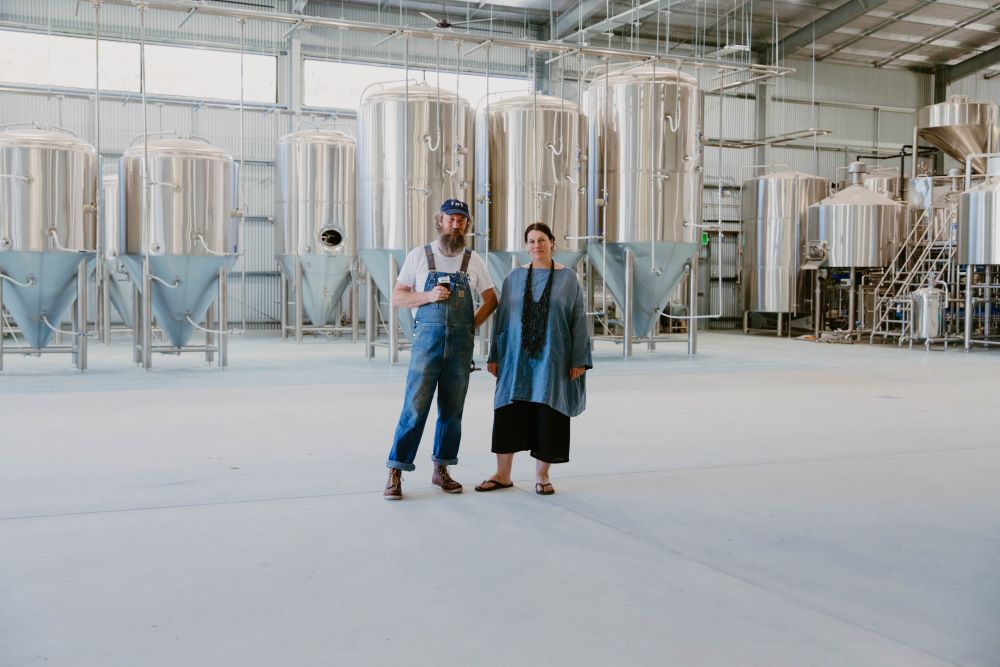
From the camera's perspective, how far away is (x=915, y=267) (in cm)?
1708

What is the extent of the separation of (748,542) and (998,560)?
938 millimetres

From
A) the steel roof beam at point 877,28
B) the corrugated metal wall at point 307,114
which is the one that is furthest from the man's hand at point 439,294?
the steel roof beam at point 877,28

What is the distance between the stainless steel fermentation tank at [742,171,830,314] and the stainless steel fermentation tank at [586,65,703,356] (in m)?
7.69

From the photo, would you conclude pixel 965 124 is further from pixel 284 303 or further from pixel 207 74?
pixel 207 74

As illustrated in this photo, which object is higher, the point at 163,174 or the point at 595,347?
the point at 163,174

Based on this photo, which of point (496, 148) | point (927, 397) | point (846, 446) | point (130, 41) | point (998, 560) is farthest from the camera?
point (130, 41)

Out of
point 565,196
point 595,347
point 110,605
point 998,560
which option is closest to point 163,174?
point 565,196

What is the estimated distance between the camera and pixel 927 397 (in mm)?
9250

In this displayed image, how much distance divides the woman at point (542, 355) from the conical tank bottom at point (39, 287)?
7.68m

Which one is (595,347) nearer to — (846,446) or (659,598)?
(846,446)

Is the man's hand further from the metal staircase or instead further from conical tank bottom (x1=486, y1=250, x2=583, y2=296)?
the metal staircase

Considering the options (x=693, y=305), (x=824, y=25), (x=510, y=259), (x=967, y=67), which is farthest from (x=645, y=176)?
(x=967, y=67)

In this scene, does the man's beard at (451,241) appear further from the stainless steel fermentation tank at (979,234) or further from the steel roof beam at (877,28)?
the steel roof beam at (877,28)

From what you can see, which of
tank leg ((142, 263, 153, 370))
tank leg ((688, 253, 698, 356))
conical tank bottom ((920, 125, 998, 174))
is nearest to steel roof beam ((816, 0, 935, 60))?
conical tank bottom ((920, 125, 998, 174))
